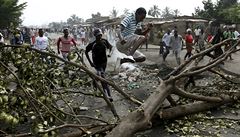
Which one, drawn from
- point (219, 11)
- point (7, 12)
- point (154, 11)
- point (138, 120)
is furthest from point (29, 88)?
point (154, 11)

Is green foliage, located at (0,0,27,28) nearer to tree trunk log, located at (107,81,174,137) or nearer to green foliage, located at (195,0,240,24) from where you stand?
green foliage, located at (195,0,240,24)

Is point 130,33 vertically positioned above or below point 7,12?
below


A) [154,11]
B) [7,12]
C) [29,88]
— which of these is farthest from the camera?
[154,11]

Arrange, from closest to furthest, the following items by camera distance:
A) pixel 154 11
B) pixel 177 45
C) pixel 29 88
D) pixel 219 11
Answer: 1. pixel 29 88
2. pixel 177 45
3. pixel 219 11
4. pixel 154 11

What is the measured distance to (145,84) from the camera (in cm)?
1088

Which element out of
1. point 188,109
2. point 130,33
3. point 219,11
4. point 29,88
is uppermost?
point 219,11

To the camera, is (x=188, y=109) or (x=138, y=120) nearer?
(x=138, y=120)

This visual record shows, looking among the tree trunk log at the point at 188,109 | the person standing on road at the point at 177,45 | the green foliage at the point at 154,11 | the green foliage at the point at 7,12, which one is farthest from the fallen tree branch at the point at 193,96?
the green foliage at the point at 154,11

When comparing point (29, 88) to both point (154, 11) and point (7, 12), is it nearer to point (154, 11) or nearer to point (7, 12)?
point (7, 12)

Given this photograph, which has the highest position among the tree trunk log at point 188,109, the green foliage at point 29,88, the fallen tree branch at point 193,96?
the green foliage at point 29,88

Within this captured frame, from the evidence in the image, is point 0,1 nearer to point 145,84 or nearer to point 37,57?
point 145,84

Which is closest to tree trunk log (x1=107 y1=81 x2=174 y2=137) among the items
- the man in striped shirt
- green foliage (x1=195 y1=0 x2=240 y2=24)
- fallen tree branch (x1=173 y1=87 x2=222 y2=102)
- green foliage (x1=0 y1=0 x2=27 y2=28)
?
fallen tree branch (x1=173 y1=87 x2=222 y2=102)

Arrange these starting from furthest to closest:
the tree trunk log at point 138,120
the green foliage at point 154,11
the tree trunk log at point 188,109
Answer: the green foliage at point 154,11, the tree trunk log at point 188,109, the tree trunk log at point 138,120

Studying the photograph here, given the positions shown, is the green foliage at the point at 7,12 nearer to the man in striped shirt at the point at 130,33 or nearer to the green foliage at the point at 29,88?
the man in striped shirt at the point at 130,33
